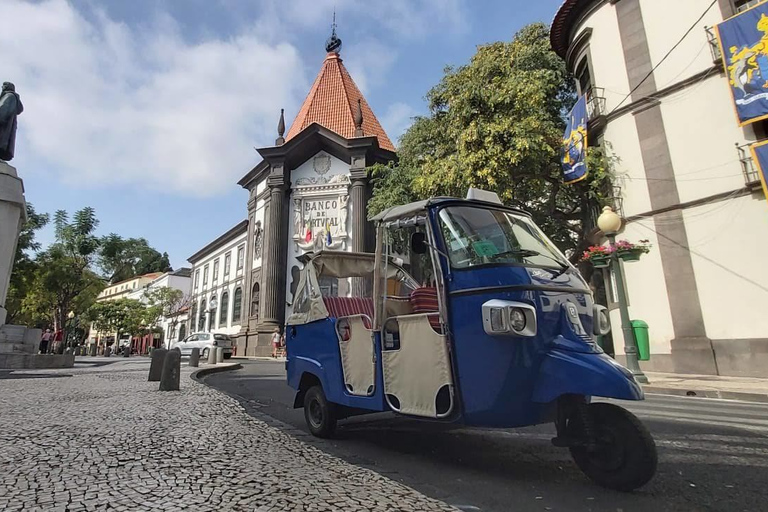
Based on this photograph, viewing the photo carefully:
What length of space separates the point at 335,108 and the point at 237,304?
17.1 m

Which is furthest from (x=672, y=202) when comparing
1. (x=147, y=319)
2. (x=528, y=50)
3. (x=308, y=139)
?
(x=147, y=319)

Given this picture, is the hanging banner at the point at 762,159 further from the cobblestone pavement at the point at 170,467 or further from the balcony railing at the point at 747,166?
the cobblestone pavement at the point at 170,467

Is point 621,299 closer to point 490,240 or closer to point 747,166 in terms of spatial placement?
point 747,166

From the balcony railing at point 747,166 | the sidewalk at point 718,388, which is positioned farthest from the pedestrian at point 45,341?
the balcony railing at point 747,166

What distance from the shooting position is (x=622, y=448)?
110 inches

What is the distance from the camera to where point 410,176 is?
61.8 ft

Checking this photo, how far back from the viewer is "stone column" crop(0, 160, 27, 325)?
13.1 meters

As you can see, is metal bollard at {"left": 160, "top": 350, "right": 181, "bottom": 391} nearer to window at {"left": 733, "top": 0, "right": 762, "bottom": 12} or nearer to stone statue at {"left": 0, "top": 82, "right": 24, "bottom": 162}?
stone statue at {"left": 0, "top": 82, "right": 24, "bottom": 162}

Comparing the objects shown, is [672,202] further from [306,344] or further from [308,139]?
[308,139]

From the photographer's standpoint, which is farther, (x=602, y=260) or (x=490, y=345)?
(x=602, y=260)

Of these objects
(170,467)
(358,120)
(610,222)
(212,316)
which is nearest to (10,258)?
(170,467)

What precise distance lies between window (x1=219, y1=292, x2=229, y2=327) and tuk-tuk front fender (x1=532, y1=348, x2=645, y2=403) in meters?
36.8

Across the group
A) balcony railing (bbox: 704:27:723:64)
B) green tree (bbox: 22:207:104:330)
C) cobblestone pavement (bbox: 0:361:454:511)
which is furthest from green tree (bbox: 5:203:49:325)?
balcony railing (bbox: 704:27:723:64)

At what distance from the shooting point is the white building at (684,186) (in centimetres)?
1216
